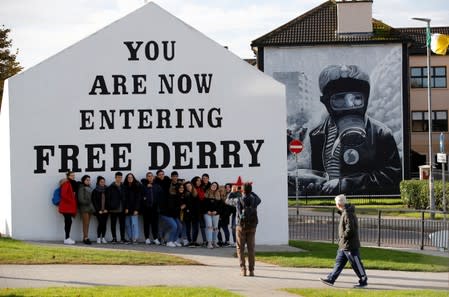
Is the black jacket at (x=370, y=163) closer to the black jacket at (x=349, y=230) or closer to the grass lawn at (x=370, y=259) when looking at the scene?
the grass lawn at (x=370, y=259)

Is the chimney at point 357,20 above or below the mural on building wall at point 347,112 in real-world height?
above

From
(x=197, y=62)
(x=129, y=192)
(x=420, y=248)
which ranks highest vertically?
(x=197, y=62)

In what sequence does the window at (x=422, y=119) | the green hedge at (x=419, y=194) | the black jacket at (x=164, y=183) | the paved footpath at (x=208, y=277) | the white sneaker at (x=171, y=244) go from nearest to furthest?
the paved footpath at (x=208, y=277) < the white sneaker at (x=171, y=244) < the black jacket at (x=164, y=183) < the green hedge at (x=419, y=194) < the window at (x=422, y=119)

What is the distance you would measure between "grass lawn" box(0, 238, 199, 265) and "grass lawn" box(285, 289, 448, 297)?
14.5ft

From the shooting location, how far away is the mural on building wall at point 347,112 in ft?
172

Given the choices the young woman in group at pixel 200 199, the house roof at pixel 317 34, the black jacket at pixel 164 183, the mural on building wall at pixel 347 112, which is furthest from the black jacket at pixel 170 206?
the house roof at pixel 317 34

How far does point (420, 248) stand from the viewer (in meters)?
27.2

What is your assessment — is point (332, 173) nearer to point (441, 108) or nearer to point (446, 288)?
point (441, 108)

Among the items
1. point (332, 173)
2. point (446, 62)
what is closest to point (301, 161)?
point (332, 173)

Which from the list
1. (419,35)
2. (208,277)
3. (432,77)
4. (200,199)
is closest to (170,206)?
(200,199)

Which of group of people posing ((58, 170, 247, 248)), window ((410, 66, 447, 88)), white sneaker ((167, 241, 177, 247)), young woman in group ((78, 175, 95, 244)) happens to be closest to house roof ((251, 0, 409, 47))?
window ((410, 66, 447, 88))

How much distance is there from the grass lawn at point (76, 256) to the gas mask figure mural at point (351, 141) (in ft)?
103

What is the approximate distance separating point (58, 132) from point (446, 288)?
1102cm

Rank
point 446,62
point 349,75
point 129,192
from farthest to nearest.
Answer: point 446,62 < point 349,75 < point 129,192
